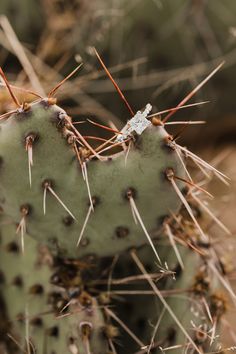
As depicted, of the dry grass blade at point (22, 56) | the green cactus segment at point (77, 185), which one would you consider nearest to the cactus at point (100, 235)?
the green cactus segment at point (77, 185)

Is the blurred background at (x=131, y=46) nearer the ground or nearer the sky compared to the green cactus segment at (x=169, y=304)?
nearer the sky

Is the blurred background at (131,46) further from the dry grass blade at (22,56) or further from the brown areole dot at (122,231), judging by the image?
the brown areole dot at (122,231)

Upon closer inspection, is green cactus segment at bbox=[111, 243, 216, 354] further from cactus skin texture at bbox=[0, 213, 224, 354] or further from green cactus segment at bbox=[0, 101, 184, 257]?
green cactus segment at bbox=[0, 101, 184, 257]

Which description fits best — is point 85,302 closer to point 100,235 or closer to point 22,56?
point 100,235

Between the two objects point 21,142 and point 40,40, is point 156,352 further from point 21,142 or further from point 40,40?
point 40,40

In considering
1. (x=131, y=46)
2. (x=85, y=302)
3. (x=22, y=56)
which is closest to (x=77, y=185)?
(x=85, y=302)
